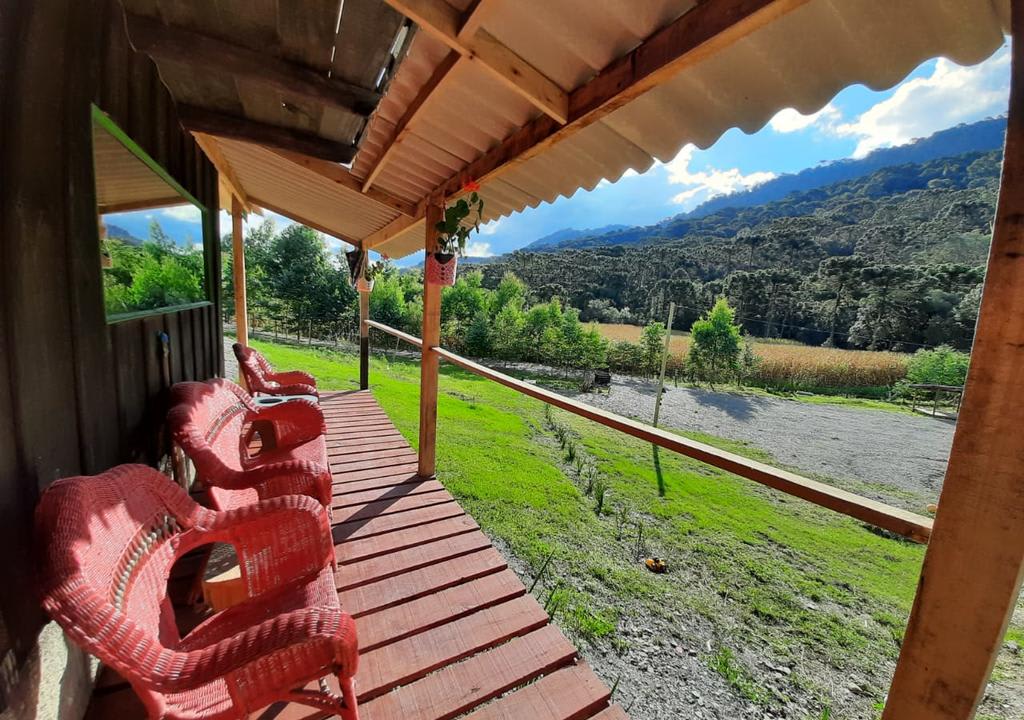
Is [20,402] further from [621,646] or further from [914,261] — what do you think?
[914,261]

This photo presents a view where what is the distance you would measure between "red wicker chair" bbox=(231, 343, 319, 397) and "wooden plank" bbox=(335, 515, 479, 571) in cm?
205

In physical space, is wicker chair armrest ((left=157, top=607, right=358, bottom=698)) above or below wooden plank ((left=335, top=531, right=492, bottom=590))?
above

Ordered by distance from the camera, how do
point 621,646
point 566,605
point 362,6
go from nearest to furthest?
1. point 362,6
2. point 621,646
3. point 566,605

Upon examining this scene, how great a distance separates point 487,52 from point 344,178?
2183 mm

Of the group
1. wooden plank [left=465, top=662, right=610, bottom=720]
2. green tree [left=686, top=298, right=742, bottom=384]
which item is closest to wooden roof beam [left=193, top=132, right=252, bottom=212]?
wooden plank [left=465, top=662, right=610, bottom=720]

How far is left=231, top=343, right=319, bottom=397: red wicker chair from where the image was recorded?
379 cm

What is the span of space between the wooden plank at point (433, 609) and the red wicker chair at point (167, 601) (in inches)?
19.8

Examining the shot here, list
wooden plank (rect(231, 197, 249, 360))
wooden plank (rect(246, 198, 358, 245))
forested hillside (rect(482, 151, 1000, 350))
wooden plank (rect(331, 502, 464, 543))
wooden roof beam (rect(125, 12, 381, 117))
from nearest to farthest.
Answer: wooden roof beam (rect(125, 12, 381, 117)) → wooden plank (rect(331, 502, 464, 543)) → wooden plank (rect(231, 197, 249, 360)) → wooden plank (rect(246, 198, 358, 245)) → forested hillside (rect(482, 151, 1000, 350))

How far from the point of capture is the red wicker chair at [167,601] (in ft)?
2.74

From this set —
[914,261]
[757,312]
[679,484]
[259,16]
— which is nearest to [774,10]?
[259,16]

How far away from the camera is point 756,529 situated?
5809 mm

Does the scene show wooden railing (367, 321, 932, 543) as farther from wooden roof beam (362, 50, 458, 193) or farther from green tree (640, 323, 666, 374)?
green tree (640, 323, 666, 374)

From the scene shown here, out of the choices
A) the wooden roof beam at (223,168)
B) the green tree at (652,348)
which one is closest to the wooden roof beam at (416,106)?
the wooden roof beam at (223,168)

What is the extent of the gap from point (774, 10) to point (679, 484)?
7444mm
